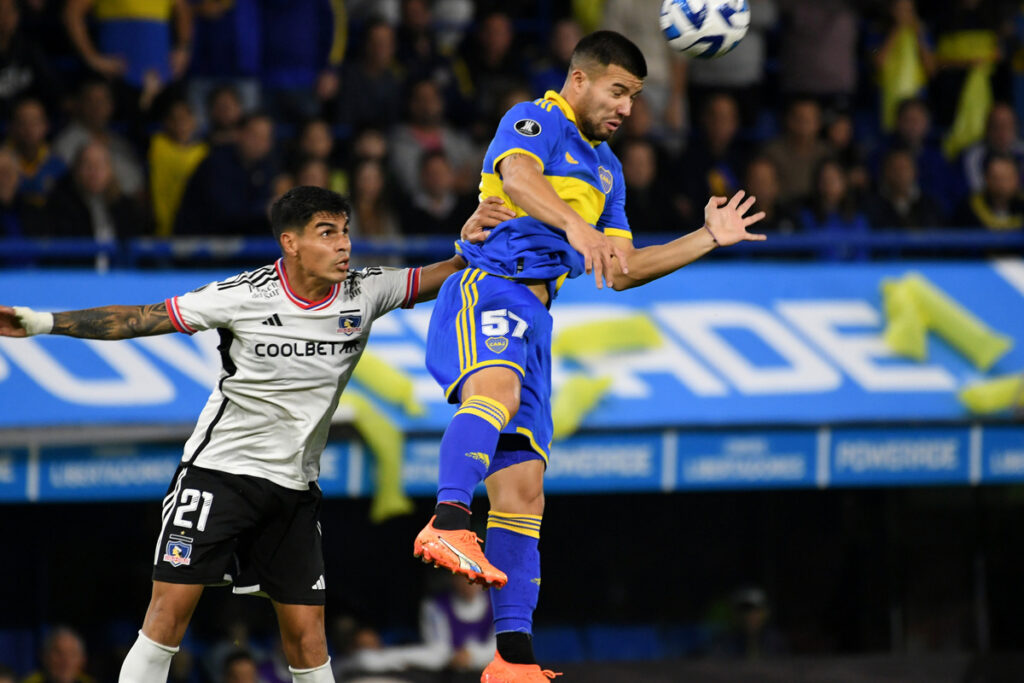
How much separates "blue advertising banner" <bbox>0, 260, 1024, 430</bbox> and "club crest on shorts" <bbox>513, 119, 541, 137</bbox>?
3.79 meters

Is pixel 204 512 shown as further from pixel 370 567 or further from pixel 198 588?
pixel 370 567

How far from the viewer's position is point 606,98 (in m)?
5.43

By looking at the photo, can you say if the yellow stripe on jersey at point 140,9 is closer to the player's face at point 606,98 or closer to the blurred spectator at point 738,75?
the blurred spectator at point 738,75

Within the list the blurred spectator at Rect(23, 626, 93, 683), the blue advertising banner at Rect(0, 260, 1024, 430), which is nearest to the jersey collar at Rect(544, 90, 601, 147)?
the blue advertising banner at Rect(0, 260, 1024, 430)

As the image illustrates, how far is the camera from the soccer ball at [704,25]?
597cm

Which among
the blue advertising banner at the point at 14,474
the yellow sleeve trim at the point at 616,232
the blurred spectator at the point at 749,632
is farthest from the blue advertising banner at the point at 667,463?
the yellow sleeve trim at the point at 616,232

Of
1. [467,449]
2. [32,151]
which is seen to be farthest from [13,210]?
[467,449]

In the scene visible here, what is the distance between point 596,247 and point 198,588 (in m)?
2.08

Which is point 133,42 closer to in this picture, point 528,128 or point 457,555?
point 528,128

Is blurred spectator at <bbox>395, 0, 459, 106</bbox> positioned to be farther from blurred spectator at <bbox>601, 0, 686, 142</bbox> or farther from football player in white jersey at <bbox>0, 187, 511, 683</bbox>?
football player in white jersey at <bbox>0, 187, 511, 683</bbox>

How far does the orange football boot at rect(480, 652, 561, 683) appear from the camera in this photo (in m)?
5.27

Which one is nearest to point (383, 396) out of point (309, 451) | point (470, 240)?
point (309, 451)

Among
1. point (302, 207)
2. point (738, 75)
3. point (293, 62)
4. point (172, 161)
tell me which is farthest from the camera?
point (738, 75)

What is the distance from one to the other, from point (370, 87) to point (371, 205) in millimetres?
1095
